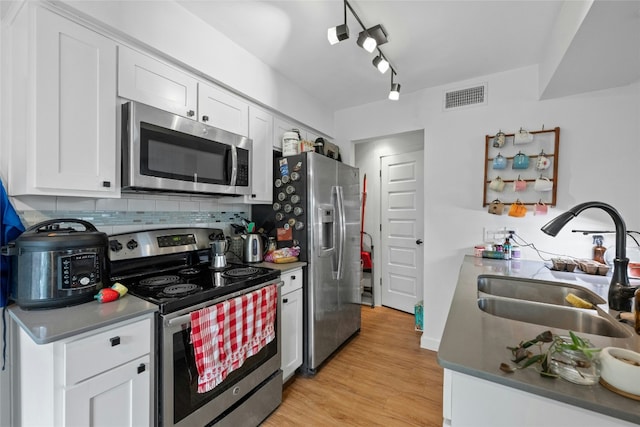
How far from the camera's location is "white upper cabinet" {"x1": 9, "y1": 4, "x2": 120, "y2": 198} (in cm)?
121

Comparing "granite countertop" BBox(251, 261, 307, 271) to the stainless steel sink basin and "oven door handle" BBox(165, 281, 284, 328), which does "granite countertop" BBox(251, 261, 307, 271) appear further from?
the stainless steel sink basin

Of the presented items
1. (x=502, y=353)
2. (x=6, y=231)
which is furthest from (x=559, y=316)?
(x=6, y=231)

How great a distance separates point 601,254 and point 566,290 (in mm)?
903

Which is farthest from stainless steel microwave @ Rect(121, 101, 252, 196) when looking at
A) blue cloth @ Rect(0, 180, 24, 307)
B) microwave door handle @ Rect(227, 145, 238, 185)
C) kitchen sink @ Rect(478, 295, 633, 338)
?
kitchen sink @ Rect(478, 295, 633, 338)

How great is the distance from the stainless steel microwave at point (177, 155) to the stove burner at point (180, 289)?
0.56 m

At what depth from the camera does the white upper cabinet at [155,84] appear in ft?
4.88

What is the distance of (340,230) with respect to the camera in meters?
2.61

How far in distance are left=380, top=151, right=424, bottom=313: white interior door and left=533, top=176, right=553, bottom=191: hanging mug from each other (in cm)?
131

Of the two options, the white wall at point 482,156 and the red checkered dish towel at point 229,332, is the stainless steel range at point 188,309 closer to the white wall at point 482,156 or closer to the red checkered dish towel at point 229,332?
the red checkered dish towel at point 229,332

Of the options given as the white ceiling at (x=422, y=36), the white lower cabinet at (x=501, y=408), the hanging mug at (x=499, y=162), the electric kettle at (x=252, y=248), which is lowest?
the white lower cabinet at (x=501, y=408)

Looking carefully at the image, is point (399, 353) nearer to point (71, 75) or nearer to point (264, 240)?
point (264, 240)

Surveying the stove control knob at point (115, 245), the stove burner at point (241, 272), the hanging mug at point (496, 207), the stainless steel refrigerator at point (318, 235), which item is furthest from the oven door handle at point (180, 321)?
the hanging mug at point (496, 207)

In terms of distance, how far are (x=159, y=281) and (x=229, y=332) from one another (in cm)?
50

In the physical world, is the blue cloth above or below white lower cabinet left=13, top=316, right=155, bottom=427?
above
